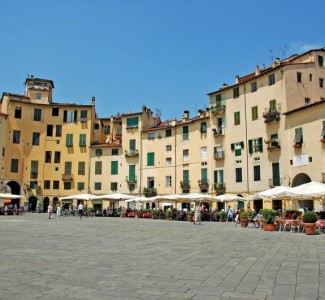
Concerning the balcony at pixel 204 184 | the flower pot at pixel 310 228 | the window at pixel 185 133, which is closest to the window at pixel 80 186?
the window at pixel 185 133

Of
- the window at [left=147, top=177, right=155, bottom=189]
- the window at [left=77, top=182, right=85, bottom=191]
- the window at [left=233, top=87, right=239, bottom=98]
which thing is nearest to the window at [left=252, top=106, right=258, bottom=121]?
the window at [left=233, top=87, right=239, bottom=98]

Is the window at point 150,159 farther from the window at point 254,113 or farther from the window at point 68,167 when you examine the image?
the window at point 254,113

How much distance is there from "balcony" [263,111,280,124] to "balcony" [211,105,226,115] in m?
6.65

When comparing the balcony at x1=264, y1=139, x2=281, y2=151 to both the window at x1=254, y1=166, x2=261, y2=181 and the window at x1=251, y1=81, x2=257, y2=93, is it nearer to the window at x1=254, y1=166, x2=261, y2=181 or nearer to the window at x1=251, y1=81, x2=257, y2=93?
the window at x1=254, y1=166, x2=261, y2=181

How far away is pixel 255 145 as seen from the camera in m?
40.1

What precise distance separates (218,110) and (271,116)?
332 inches

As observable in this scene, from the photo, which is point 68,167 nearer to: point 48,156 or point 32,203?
point 48,156

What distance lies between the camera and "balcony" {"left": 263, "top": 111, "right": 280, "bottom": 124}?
37.8 meters

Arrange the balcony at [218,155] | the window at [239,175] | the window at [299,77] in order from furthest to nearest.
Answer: the balcony at [218,155], the window at [239,175], the window at [299,77]

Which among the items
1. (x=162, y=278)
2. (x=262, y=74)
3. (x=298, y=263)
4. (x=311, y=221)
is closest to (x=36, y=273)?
(x=162, y=278)

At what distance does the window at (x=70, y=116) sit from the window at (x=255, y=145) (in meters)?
29.1

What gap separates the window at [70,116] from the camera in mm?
58750

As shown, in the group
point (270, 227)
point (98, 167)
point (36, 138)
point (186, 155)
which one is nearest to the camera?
point (270, 227)

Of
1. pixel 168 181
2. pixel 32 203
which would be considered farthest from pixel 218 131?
pixel 32 203
